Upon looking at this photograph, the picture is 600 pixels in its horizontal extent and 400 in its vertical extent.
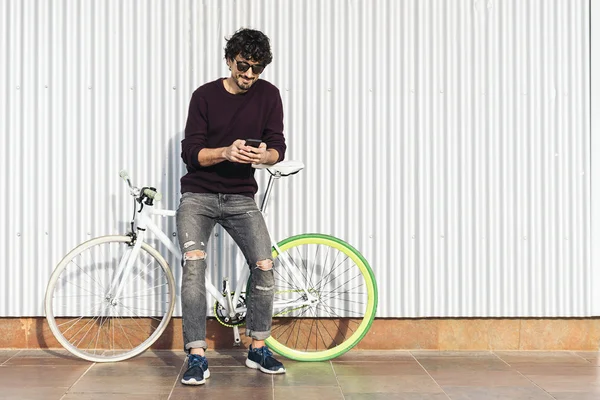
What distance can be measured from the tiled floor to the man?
20 cm

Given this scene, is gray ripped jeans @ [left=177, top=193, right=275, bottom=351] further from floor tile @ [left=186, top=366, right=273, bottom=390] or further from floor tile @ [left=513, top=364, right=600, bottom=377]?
floor tile @ [left=513, top=364, right=600, bottom=377]

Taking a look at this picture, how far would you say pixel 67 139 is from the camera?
5.85 meters

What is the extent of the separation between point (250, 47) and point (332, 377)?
1.91 m

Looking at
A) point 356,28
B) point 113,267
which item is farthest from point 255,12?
point 113,267

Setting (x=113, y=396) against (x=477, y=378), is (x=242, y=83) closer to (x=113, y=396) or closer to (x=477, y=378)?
(x=113, y=396)

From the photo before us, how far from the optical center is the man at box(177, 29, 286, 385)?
199 inches

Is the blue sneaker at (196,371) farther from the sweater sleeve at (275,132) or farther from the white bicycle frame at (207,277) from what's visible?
the sweater sleeve at (275,132)

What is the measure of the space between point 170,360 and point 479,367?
1874 mm

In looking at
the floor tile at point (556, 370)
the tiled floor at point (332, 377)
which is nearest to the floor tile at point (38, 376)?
the tiled floor at point (332, 377)

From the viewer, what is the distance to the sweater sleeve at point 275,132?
5.31 m

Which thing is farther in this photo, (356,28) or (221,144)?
(356,28)

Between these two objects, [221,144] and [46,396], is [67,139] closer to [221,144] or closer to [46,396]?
[221,144]

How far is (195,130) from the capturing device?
5.16 m

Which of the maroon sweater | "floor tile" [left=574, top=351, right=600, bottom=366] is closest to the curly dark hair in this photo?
the maroon sweater
